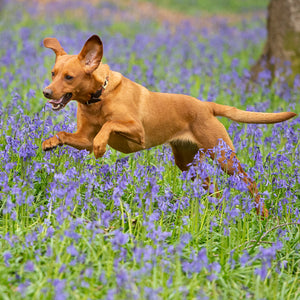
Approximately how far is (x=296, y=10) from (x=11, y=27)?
7.58m

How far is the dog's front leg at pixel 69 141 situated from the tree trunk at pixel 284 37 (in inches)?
213

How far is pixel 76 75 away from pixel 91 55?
9.1 inches

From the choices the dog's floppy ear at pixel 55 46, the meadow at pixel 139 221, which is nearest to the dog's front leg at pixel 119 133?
the meadow at pixel 139 221

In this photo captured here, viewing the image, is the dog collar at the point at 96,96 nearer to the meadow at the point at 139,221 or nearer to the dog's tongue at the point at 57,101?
the dog's tongue at the point at 57,101

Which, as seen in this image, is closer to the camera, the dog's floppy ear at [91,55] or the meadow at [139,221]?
the meadow at [139,221]

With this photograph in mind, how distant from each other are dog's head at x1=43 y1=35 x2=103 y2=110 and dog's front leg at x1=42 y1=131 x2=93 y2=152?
309mm

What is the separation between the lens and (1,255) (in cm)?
354

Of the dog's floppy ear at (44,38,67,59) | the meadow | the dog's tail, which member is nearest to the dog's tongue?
the meadow

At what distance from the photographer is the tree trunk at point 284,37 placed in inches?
358

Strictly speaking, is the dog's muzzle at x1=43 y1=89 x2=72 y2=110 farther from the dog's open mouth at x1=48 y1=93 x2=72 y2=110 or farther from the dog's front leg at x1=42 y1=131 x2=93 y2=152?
the dog's front leg at x1=42 y1=131 x2=93 y2=152

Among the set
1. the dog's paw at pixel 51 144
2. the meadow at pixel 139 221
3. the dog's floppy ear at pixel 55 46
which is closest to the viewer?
the meadow at pixel 139 221

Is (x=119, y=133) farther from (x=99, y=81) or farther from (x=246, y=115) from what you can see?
(x=246, y=115)

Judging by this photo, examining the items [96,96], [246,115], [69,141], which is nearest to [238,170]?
→ [246,115]

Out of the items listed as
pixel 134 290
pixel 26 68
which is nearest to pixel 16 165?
pixel 134 290
